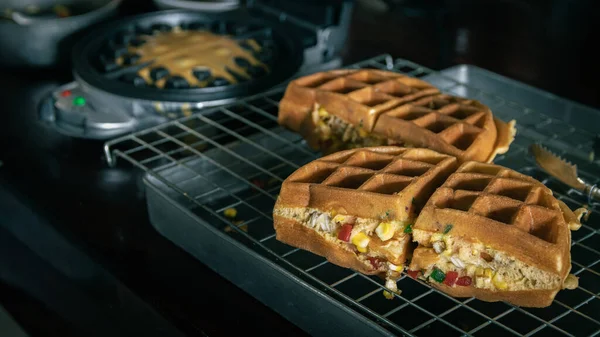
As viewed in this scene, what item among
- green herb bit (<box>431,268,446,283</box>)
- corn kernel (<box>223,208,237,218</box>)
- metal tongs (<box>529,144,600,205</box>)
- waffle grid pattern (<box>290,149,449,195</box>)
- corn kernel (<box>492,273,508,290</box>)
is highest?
waffle grid pattern (<box>290,149,449,195</box>)

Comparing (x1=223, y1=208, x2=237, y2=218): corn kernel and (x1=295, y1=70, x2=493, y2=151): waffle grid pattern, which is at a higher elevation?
(x1=295, y1=70, x2=493, y2=151): waffle grid pattern

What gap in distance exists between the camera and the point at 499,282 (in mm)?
1117

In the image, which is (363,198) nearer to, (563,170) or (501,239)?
(501,239)

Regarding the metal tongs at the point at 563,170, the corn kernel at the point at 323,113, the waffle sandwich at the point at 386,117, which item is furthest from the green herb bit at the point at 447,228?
the corn kernel at the point at 323,113

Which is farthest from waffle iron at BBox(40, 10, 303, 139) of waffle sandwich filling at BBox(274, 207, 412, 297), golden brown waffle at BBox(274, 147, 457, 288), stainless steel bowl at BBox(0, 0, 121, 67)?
waffle sandwich filling at BBox(274, 207, 412, 297)

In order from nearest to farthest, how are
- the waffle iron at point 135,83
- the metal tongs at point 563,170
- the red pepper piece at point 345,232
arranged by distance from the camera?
the red pepper piece at point 345,232 < the metal tongs at point 563,170 < the waffle iron at point 135,83

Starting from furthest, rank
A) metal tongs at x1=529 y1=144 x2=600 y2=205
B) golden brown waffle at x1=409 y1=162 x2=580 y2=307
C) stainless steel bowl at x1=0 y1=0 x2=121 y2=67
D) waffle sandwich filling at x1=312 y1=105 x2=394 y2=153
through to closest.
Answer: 1. stainless steel bowl at x1=0 y1=0 x2=121 y2=67
2. waffle sandwich filling at x1=312 y1=105 x2=394 y2=153
3. metal tongs at x1=529 y1=144 x2=600 y2=205
4. golden brown waffle at x1=409 y1=162 x2=580 y2=307

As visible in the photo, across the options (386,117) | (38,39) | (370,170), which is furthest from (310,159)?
(38,39)

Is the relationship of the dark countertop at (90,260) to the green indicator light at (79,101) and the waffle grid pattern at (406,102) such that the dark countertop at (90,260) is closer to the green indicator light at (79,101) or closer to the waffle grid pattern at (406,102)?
the green indicator light at (79,101)

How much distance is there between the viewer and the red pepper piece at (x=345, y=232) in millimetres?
1203

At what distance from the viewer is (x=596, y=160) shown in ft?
4.99

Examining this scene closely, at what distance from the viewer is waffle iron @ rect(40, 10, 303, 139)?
1742 millimetres

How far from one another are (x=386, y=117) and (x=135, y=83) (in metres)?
0.67

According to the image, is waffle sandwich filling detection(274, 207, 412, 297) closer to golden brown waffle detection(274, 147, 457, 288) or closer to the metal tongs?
golden brown waffle detection(274, 147, 457, 288)
